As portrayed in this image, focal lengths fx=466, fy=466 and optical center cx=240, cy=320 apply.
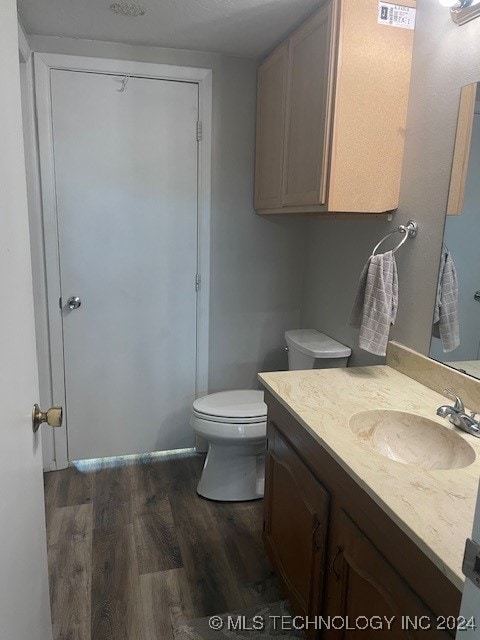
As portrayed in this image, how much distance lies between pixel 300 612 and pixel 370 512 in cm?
65

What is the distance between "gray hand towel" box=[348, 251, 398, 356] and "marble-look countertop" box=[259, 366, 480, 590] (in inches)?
5.8

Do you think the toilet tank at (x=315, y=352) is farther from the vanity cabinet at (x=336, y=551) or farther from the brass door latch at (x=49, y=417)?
the brass door latch at (x=49, y=417)

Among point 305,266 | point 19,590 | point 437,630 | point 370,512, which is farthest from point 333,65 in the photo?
point 19,590

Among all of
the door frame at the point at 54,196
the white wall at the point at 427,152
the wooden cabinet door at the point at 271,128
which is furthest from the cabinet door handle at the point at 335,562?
the door frame at the point at 54,196

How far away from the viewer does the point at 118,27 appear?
2.12 metres

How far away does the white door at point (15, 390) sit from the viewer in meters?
0.82

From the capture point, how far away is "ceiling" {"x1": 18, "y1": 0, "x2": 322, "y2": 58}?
6.13 ft

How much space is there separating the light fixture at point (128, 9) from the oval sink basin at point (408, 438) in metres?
1.81

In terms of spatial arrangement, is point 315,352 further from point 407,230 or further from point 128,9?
point 128,9

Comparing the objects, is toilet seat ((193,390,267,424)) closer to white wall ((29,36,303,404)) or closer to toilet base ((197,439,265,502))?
toilet base ((197,439,265,502))

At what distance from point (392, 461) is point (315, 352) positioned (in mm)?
1110

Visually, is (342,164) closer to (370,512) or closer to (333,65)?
(333,65)

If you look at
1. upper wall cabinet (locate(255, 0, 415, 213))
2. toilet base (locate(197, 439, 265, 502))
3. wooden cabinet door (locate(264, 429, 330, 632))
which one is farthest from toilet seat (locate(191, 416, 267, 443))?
upper wall cabinet (locate(255, 0, 415, 213))

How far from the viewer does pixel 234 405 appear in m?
2.38
